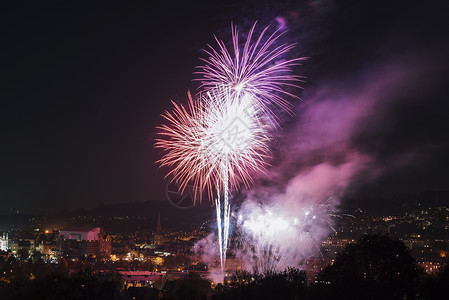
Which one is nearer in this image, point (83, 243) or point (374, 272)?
point (374, 272)

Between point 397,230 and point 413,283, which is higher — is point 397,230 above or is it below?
above

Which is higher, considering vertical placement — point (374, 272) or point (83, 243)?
point (83, 243)

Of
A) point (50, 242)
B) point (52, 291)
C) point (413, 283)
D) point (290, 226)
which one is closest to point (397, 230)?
point (50, 242)

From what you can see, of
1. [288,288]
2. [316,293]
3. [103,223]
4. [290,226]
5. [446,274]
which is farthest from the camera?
[103,223]

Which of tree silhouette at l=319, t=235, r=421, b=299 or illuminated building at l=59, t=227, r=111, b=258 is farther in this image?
illuminated building at l=59, t=227, r=111, b=258

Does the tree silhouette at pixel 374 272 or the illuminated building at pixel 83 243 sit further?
the illuminated building at pixel 83 243

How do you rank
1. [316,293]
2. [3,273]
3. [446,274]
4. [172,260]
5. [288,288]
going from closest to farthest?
1. [446,274]
2. [316,293]
3. [288,288]
4. [3,273]
5. [172,260]

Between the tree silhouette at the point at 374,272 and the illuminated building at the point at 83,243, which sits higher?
the illuminated building at the point at 83,243

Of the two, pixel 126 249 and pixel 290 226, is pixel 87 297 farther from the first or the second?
pixel 126 249

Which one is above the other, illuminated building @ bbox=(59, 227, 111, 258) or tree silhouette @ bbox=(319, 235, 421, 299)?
illuminated building @ bbox=(59, 227, 111, 258)

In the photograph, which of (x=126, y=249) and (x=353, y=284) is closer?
(x=353, y=284)
